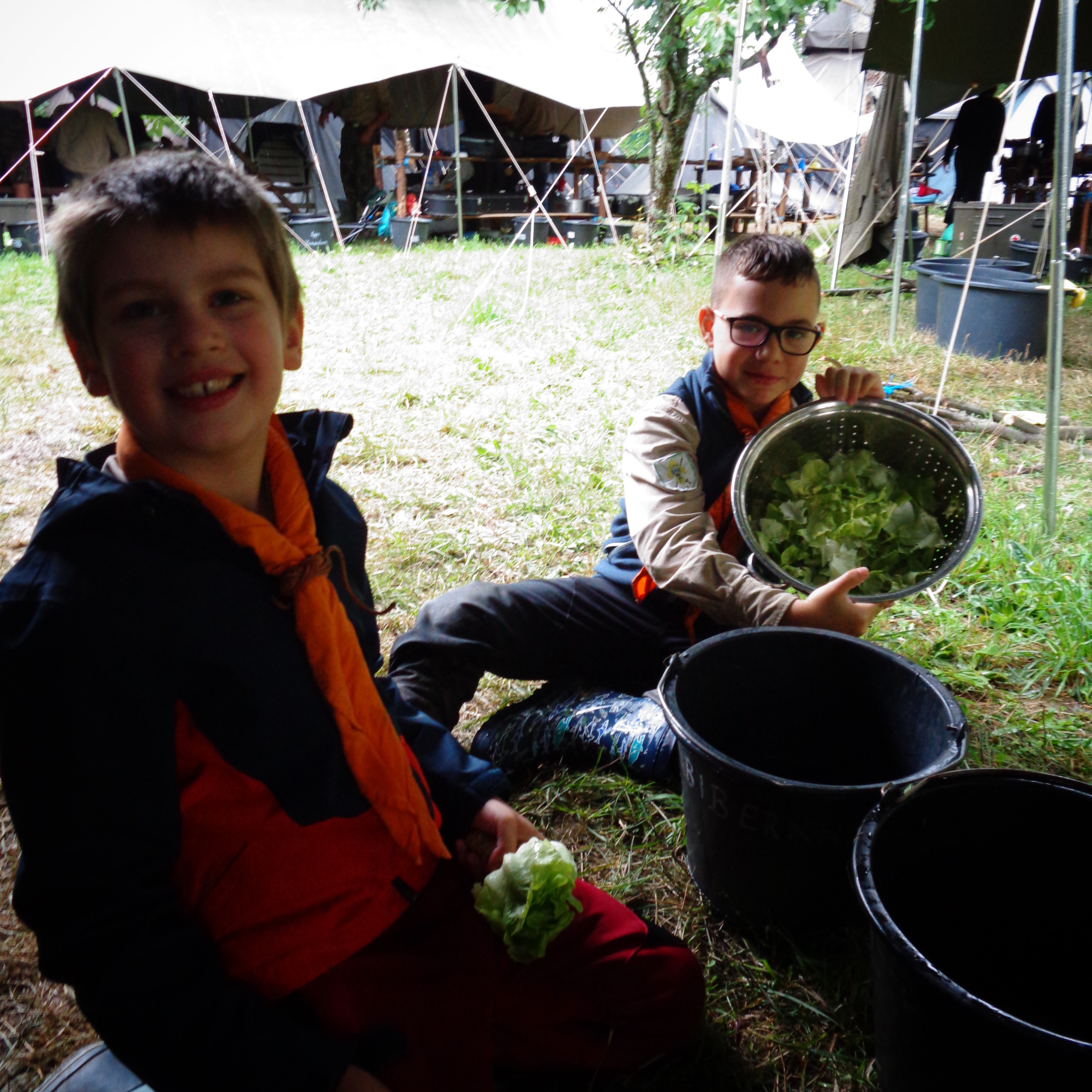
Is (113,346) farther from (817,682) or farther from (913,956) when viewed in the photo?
(817,682)

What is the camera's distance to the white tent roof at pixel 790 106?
1252 centimetres

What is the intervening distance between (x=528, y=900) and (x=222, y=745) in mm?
475

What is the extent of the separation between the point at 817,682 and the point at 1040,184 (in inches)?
421

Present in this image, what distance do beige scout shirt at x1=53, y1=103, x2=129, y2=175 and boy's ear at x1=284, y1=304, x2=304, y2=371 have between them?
39.5 feet

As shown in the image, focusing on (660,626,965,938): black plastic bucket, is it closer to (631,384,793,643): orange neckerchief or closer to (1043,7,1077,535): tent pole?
(631,384,793,643): orange neckerchief

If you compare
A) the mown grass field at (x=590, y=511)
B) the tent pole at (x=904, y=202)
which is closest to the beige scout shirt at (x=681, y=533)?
the mown grass field at (x=590, y=511)

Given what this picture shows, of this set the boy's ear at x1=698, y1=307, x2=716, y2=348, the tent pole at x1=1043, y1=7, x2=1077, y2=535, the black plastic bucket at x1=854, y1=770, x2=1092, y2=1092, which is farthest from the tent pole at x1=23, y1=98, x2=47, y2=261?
the black plastic bucket at x1=854, y1=770, x2=1092, y2=1092

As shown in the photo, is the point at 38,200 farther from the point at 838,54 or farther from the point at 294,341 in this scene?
the point at 838,54

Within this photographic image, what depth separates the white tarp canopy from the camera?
9289mm

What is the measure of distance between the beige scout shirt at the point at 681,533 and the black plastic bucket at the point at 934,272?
423 centimetres

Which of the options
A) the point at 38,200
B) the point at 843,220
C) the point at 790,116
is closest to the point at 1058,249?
the point at 843,220

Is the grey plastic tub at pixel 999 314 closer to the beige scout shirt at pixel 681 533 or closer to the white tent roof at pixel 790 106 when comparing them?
the beige scout shirt at pixel 681 533

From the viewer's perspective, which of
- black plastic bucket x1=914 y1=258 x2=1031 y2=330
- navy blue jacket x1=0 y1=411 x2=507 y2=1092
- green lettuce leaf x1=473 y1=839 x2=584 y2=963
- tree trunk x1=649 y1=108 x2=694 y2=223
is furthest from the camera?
tree trunk x1=649 y1=108 x2=694 y2=223

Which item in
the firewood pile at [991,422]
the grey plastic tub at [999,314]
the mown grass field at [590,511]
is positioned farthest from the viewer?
the grey plastic tub at [999,314]
